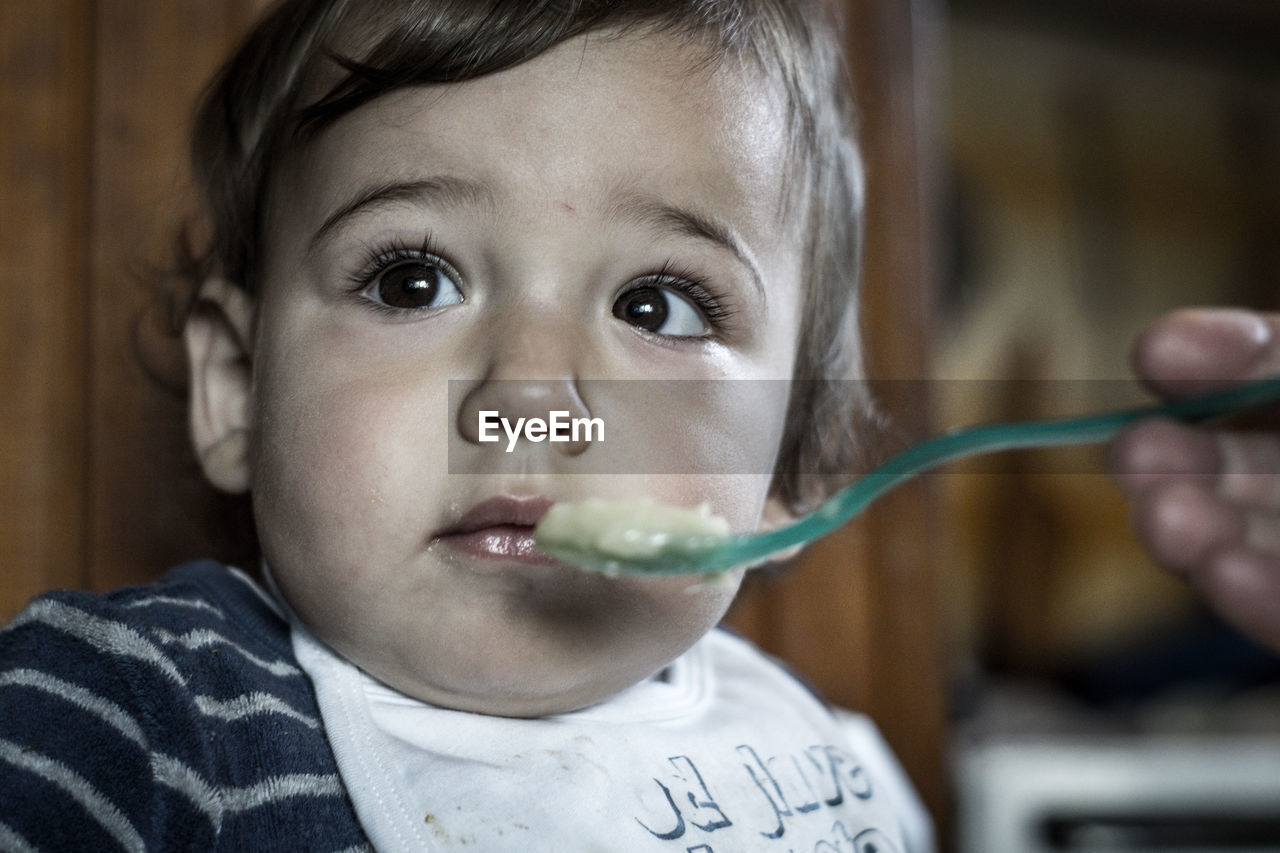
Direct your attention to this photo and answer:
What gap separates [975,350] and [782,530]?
7.30 feet

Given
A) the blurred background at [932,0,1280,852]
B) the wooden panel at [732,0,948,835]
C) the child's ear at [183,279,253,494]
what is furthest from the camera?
the blurred background at [932,0,1280,852]

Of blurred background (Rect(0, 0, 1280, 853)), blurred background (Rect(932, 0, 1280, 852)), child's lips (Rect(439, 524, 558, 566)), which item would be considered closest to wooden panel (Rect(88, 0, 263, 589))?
blurred background (Rect(0, 0, 1280, 853))

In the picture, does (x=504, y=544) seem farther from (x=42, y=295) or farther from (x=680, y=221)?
(x=42, y=295)

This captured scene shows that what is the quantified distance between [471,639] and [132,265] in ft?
Answer: 2.18

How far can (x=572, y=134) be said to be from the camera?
0.60 meters

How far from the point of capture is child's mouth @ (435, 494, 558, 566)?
55 cm

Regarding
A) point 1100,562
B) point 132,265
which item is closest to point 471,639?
point 132,265

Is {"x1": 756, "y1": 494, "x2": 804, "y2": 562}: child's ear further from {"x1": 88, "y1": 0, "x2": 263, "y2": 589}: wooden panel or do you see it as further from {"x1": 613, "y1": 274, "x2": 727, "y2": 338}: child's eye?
{"x1": 88, "y1": 0, "x2": 263, "y2": 589}: wooden panel

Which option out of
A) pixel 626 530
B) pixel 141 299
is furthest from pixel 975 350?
Answer: pixel 626 530

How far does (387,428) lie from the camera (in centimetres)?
57

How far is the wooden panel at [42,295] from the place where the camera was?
945 millimetres

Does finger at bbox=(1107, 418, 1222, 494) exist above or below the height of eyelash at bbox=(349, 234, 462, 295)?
below

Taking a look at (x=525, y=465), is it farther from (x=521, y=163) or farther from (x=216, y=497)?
(x=216, y=497)

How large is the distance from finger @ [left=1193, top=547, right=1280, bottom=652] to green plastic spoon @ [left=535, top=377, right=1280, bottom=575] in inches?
2.7
